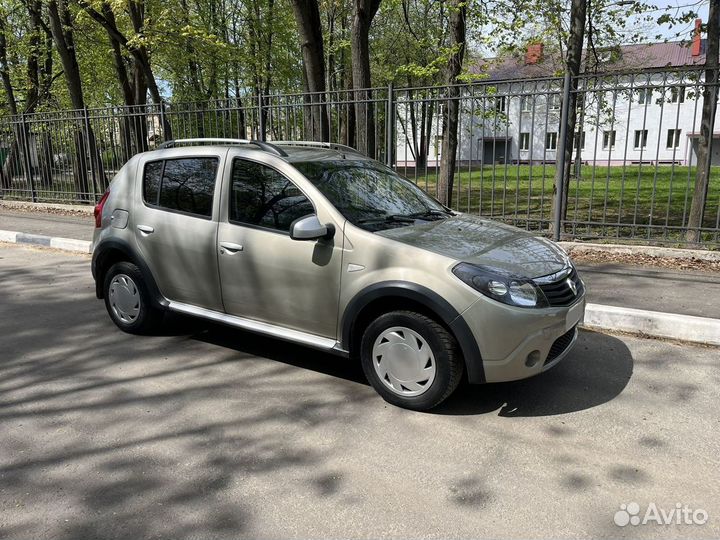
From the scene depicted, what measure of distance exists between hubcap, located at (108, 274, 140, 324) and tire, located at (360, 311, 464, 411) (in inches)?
98.1

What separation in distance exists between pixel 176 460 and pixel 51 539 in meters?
0.76

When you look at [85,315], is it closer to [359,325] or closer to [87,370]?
[87,370]

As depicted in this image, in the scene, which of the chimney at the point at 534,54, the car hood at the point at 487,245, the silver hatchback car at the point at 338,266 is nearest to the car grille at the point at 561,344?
the silver hatchback car at the point at 338,266

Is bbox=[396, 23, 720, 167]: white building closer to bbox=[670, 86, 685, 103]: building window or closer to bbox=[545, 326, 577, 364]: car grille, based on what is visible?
bbox=[670, 86, 685, 103]: building window

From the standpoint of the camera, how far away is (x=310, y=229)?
3.87 m

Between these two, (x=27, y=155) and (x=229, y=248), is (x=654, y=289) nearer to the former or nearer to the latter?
(x=229, y=248)

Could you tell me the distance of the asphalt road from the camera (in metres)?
2.71

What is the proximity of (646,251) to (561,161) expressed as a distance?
179 cm

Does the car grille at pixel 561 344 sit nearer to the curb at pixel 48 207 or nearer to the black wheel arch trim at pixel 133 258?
the black wheel arch trim at pixel 133 258

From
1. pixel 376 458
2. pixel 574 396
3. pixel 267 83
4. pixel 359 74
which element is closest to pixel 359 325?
pixel 376 458

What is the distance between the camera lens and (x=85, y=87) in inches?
1075

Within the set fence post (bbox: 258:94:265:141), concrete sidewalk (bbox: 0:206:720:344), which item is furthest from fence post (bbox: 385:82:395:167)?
concrete sidewalk (bbox: 0:206:720:344)

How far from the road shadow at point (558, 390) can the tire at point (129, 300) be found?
114 inches

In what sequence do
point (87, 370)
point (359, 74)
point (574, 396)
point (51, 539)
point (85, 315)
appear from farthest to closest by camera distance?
1. point (359, 74)
2. point (85, 315)
3. point (87, 370)
4. point (574, 396)
5. point (51, 539)
